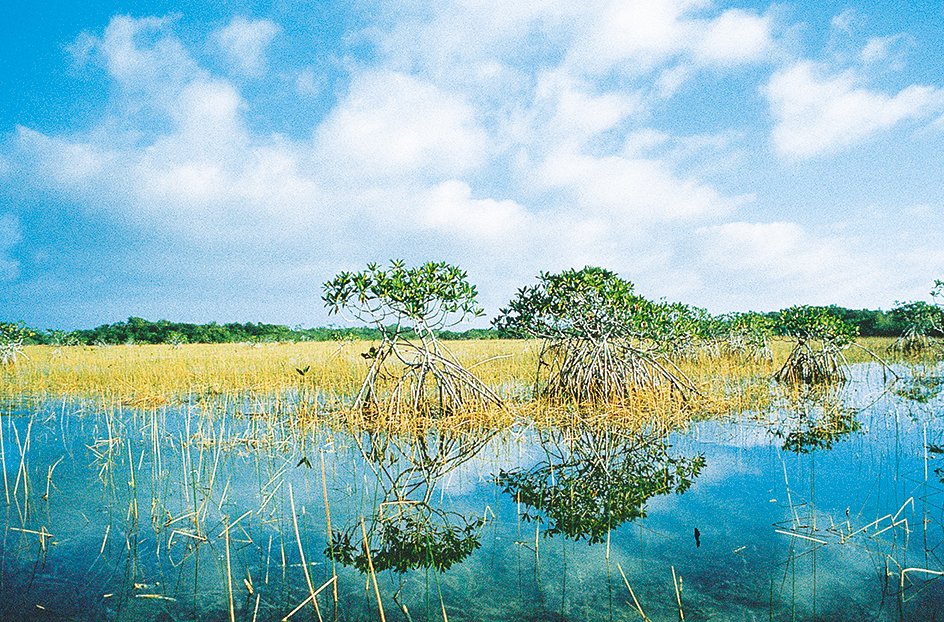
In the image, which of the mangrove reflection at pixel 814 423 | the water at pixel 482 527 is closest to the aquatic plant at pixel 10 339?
the water at pixel 482 527

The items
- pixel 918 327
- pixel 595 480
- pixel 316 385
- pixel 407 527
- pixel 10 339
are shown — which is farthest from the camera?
pixel 918 327

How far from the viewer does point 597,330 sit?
432 inches

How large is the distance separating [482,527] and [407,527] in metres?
0.66

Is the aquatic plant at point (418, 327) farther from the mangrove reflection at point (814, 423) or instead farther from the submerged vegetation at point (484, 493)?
the mangrove reflection at point (814, 423)

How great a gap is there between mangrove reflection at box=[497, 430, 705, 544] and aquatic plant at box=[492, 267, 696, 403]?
2.90 meters

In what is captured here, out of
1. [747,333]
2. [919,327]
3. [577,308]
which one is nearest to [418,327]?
[577,308]

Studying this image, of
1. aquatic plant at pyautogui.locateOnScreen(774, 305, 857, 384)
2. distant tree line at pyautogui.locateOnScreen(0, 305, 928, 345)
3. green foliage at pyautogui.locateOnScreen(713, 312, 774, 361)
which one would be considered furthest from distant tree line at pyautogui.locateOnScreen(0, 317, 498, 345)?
aquatic plant at pyautogui.locateOnScreen(774, 305, 857, 384)

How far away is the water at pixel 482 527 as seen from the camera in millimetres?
3205

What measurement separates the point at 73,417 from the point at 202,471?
551 centimetres

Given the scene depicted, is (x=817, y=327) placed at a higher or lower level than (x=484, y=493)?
higher

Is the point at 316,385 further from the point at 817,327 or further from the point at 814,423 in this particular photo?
the point at 817,327

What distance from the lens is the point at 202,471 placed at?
595 centimetres

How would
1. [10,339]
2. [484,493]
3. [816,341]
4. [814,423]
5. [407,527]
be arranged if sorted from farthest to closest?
[10,339], [816,341], [814,423], [484,493], [407,527]

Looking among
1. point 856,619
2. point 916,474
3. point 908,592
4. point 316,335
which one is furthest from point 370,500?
point 316,335
